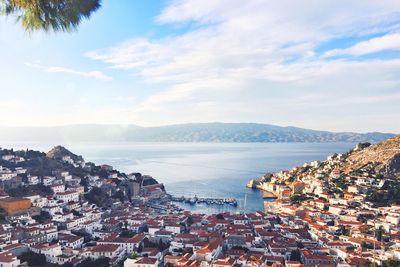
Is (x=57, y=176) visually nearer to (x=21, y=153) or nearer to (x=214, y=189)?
(x=21, y=153)

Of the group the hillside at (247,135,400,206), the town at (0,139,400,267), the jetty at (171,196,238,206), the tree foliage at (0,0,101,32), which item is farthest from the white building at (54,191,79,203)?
the tree foliage at (0,0,101,32)

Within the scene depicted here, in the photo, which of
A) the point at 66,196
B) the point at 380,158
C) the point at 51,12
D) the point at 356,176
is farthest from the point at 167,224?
the point at 380,158

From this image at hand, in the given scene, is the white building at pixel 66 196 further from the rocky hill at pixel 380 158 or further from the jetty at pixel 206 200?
the rocky hill at pixel 380 158

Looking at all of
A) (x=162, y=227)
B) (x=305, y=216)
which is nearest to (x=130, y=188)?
(x=162, y=227)

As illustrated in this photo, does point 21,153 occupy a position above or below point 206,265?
above

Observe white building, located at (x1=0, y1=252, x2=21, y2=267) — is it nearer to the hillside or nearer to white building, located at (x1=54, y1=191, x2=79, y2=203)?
white building, located at (x1=54, y1=191, x2=79, y2=203)

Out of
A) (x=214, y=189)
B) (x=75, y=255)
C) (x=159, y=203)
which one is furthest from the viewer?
(x=214, y=189)
